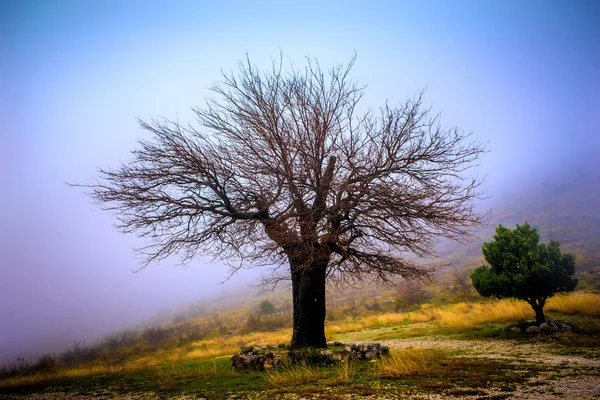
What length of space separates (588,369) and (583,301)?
10001mm

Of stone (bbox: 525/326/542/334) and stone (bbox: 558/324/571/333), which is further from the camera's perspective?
stone (bbox: 525/326/542/334)

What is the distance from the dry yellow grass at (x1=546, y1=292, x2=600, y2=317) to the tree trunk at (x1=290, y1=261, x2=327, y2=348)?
1111cm

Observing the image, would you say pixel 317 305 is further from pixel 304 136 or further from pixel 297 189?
pixel 304 136

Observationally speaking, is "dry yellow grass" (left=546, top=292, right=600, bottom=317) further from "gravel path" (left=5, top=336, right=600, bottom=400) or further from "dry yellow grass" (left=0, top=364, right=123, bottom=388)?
"dry yellow grass" (left=0, top=364, right=123, bottom=388)

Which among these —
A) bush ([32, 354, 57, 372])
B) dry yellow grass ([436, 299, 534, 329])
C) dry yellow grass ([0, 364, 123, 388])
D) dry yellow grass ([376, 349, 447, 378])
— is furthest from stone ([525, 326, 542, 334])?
bush ([32, 354, 57, 372])

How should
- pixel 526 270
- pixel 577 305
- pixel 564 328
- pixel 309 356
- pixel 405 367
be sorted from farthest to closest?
pixel 577 305 < pixel 526 270 < pixel 564 328 < pixel 309 356 < pixel 405 367

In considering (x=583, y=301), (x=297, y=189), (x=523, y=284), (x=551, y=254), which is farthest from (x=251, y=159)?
(x=583, y=301)

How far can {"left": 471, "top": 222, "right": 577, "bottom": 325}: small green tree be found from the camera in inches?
414

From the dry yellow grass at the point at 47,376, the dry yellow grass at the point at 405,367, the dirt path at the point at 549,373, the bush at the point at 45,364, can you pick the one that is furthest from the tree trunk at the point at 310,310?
the bush at the point at 45,364

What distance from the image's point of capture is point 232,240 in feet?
28.6

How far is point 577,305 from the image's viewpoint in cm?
1257

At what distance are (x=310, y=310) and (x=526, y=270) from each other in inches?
319

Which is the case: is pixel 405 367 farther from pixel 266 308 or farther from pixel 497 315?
pixel 266 308

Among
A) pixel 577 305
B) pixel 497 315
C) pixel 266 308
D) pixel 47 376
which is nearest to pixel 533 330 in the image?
pixel 497 315
